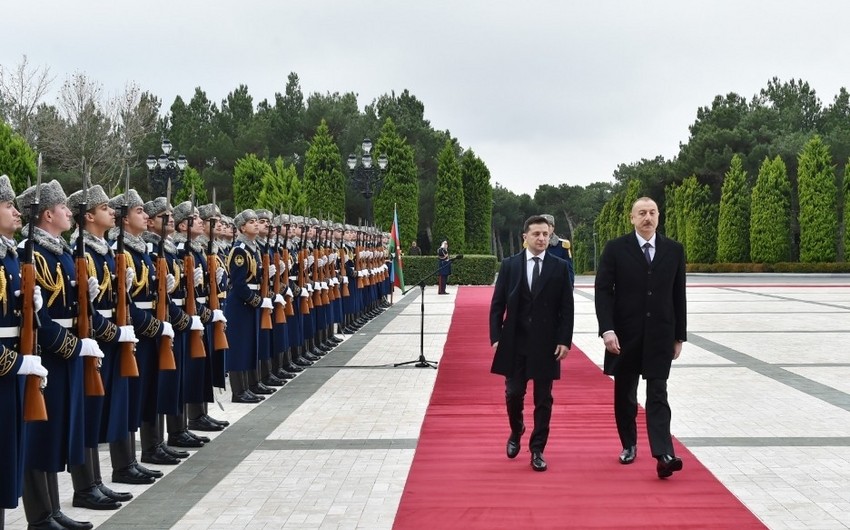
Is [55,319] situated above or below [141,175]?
below

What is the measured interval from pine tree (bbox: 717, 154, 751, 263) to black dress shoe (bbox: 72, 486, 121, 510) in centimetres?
4978

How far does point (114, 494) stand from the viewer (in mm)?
6199

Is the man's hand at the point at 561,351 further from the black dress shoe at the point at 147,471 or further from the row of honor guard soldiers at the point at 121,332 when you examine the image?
the black dress shoe at the point at 147,471

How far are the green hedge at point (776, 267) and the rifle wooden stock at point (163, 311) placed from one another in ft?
148

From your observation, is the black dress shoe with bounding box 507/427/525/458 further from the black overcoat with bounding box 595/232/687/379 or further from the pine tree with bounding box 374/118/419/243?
the pine tree with bounding box 374/118/419/243

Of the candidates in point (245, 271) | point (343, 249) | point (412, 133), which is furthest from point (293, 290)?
point (412, 133)

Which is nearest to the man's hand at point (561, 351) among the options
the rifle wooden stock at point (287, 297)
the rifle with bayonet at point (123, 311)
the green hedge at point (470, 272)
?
the rifle with bayonet at point (123, 311)

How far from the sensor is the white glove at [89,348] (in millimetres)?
5695

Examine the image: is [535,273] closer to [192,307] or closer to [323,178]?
[192,307]

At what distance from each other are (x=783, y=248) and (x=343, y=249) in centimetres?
3787

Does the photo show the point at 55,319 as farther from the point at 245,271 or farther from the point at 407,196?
the point at 407,196

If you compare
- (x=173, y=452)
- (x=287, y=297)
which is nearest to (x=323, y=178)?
(x=287, y=297)

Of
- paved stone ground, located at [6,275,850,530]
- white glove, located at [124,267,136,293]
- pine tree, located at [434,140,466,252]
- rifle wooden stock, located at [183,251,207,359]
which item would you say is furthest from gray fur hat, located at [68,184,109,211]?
pine tree, located at [434,140,466,252]

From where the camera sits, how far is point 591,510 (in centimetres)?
588
